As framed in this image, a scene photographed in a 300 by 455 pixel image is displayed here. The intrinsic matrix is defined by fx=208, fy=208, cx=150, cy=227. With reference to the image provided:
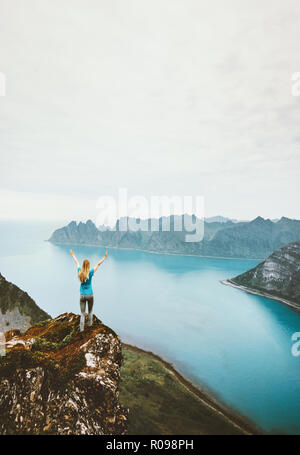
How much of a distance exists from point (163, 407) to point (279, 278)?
122306 millimetres

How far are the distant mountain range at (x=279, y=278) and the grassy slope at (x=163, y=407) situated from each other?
96.1m

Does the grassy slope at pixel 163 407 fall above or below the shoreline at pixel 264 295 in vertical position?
above

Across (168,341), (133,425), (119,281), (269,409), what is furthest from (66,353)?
(119,281)

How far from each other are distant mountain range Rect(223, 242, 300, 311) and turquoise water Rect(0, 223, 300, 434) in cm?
1081

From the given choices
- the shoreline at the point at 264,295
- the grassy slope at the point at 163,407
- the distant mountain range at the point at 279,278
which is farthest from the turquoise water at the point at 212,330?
the distant mountain range at the point at 279,278

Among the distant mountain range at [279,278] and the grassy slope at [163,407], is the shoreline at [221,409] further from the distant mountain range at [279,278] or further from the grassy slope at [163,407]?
the distant mountain range at [279,278]

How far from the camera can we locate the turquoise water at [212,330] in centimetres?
4119

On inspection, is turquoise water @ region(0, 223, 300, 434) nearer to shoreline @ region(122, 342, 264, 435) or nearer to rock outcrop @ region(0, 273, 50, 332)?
shoreline @ region(122, 342, 264, 435)

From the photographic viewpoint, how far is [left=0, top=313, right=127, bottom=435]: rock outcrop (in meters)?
7.80

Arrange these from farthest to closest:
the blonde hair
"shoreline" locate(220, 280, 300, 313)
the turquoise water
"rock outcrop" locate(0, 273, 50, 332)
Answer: "shoreline" locate(220, 280, 300, 313)
"rock outcrop" locate(0, 273, 50, 332)
the turquoise water
the blonde hair

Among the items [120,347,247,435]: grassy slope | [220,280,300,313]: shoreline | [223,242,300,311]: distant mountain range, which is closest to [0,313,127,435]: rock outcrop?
[120,347,247,435]: grassy slope

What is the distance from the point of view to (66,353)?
10367 mm

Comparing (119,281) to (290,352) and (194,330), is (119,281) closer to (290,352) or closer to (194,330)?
(194,330)

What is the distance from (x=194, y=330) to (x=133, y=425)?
51.5 meters
